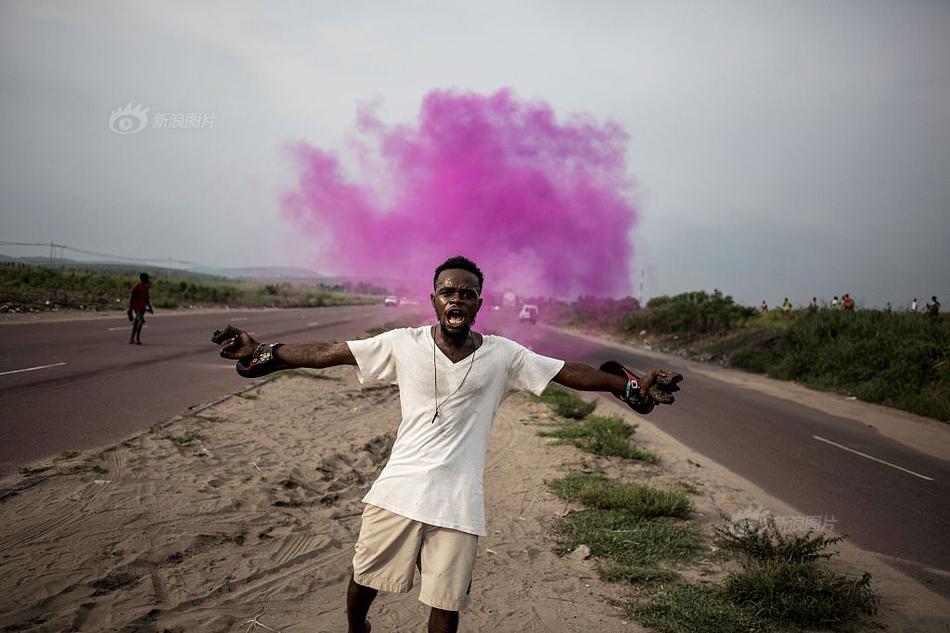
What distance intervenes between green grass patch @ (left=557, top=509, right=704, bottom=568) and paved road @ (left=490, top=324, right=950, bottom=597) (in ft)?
5.57

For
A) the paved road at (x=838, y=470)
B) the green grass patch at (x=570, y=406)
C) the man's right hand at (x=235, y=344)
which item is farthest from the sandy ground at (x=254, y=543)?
the green grass patch at (x=570, y=406)

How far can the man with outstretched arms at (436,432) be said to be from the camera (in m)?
2.59

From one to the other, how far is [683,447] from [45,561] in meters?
7.63

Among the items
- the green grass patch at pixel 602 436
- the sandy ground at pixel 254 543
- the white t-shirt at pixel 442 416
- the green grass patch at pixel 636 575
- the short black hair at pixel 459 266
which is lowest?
the sandy ground at pixel 254 543

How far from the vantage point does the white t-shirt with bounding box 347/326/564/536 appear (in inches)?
102

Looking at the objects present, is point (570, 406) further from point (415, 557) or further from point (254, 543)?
point (415, 557)

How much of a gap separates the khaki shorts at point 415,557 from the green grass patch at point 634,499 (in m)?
3.29

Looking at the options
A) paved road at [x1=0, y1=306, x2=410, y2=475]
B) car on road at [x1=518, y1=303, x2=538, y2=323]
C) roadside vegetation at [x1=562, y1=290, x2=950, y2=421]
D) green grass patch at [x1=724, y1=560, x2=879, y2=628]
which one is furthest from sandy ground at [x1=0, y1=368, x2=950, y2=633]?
car on road at [x1=518, y1=303, x2=538, y2=323]

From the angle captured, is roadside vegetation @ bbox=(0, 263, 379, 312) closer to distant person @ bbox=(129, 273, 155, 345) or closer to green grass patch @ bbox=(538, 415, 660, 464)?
distant person @ bbox=(129, 273, 155, 345)

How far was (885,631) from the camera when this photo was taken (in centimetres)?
383

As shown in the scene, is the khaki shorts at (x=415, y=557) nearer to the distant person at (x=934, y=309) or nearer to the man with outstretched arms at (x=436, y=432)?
the man with outstretched arms at (x=436, y=432)

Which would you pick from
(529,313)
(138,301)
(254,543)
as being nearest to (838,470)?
(254,543)

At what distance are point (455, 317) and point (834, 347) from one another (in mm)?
21384

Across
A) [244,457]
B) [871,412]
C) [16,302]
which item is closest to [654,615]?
[244,457]
